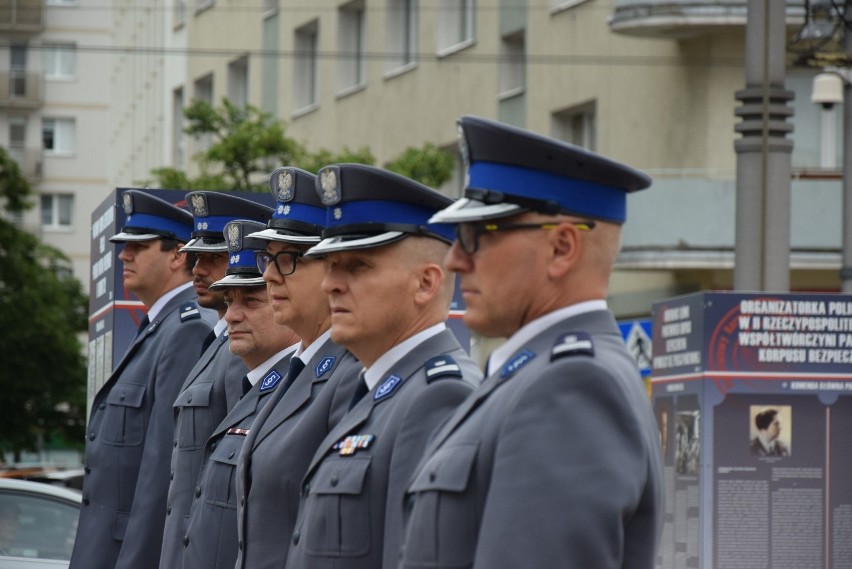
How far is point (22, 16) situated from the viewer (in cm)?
7062

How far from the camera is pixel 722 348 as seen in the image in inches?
380

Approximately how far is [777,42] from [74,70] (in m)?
62.3

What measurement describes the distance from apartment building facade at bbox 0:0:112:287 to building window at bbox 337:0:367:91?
38892mm

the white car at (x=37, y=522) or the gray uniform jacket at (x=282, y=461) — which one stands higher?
the gray uniform jacket at (x=282, y=461)

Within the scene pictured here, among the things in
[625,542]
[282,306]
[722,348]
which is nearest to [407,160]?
[722,348]

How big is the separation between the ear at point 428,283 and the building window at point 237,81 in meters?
33.8

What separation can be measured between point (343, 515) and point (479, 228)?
118 centimetres

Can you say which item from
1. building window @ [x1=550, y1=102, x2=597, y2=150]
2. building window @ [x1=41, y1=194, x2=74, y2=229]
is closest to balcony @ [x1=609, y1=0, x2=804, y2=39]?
building window @ [x1=550, y1=102, x2=597, y2=150]

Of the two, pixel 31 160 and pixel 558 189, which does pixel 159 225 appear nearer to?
pixel 558 189

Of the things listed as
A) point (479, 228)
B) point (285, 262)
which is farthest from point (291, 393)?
point (479, 228)

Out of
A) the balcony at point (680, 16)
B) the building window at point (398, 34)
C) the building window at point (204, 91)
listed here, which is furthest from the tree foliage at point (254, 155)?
the building window at point (204, 91)

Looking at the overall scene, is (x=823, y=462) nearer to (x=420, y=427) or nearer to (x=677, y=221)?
(x=420, y=427)

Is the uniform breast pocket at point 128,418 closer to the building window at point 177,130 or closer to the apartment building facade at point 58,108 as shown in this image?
the building window at point 177,130

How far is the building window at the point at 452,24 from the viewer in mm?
29297
